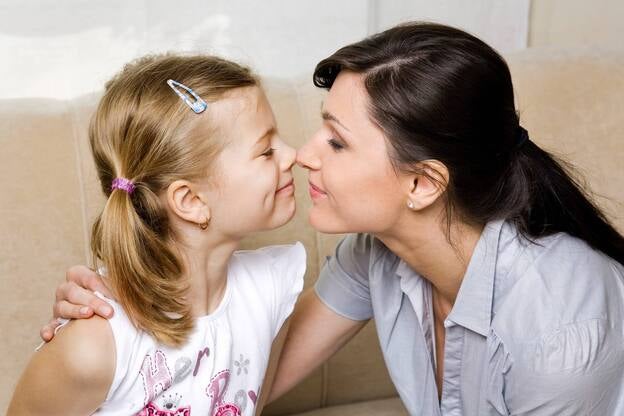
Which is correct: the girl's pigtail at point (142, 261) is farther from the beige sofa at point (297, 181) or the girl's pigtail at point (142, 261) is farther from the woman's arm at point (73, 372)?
the beige sofa at point (297, 181)

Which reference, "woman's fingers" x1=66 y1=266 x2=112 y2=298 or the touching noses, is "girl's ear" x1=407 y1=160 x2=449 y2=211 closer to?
the touching noses

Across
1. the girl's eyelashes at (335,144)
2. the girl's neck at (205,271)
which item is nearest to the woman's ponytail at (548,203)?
the girl's eyelashes at (335,144)

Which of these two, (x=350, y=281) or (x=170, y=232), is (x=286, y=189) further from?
(x=350, y=281)

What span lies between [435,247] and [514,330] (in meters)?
0.21

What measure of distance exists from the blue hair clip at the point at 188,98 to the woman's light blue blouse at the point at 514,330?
53 centimetres

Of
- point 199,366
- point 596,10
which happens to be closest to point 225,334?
point 199,366

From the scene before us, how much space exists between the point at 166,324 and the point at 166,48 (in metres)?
0.95

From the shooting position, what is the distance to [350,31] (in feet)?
7.86

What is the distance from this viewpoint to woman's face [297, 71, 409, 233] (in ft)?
4.83

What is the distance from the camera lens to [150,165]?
1424 millimetres

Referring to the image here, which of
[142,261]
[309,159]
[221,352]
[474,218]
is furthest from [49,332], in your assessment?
[474,218]

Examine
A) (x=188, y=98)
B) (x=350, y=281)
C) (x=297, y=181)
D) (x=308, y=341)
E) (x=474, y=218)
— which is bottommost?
(x=308, y=341)

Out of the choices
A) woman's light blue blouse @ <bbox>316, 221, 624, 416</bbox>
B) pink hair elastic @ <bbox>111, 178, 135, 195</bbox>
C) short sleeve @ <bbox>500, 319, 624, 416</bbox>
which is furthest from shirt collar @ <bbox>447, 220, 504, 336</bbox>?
pink hair elastic @ <bbox>111, 178, 135, 195</bbox>

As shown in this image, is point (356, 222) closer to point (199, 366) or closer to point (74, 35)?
point (199, 366)
